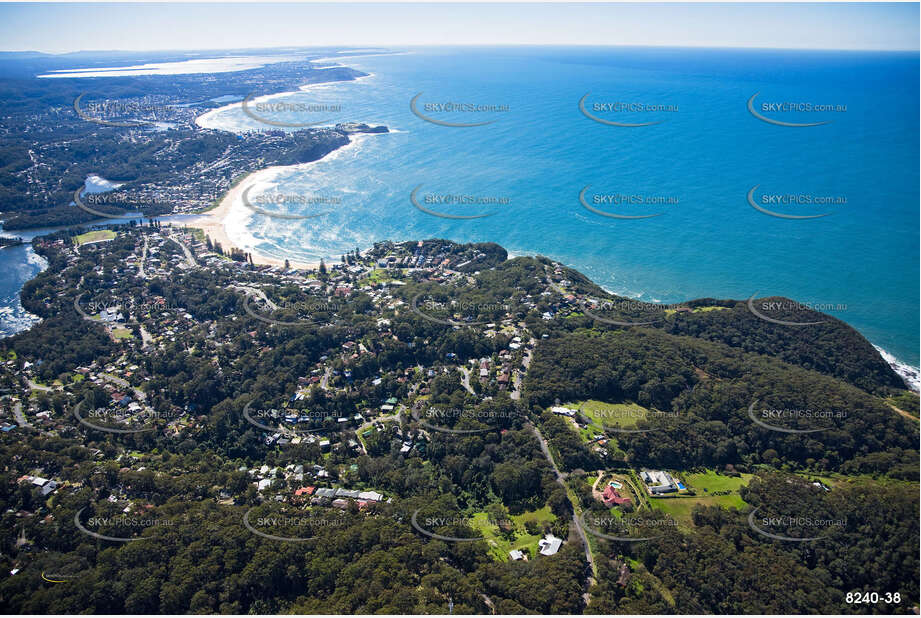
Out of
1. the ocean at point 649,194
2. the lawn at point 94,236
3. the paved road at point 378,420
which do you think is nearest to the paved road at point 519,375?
the paved road at point 378,420

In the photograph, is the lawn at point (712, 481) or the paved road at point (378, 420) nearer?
the lawn at point (712, 481)

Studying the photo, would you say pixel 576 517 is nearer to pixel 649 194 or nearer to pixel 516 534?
pixel 516 534

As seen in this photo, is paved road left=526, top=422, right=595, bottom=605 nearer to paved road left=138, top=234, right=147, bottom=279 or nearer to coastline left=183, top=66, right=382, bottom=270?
coastline left=183, top=66, right=382, bottom=270

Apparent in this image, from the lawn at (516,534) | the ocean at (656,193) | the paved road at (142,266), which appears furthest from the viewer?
the ocean at (656,193)

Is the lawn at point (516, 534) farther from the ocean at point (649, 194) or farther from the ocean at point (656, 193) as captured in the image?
the ocean at point (656, 193)

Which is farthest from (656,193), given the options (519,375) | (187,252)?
(187,252)

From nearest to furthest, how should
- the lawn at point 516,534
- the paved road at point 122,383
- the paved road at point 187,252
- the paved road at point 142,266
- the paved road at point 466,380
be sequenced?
the lawn at point 516,534
the paved road at point 466,380
the paved road at point 122,383
the paved road at point 142,266
the paved road at point 187,252

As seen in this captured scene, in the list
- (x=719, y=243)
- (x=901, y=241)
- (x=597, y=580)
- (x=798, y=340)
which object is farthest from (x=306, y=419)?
(x=901, y=241)
